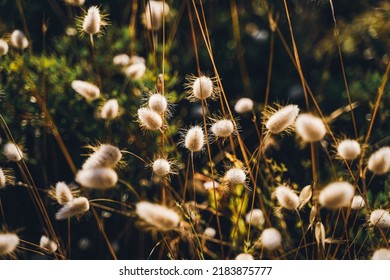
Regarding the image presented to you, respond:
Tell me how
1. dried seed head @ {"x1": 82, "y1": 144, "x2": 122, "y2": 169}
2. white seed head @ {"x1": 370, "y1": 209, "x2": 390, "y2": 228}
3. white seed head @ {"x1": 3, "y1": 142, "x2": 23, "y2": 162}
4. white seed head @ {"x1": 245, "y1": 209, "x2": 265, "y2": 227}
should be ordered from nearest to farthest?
dried seed head @ {"x1": 82, "y1": 144, "x2": 122, "y2": 169}, white seed head @ {"x1": 370, "y1": 209, "x2": 390, "y2": 228}, white seed head @ {"x1": 3, "y1": 142, "x2": 23, "y2": 162}, white seed head @ {"x1": 245, "y1": 209, "x2": 265, "y2": 227}

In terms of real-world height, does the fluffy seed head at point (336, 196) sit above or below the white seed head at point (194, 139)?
below

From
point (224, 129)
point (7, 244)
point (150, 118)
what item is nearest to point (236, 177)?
point (224, 129)

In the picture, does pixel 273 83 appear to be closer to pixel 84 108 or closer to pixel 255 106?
pixel 255 106

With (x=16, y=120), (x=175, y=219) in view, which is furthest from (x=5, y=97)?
(x=175, y=219)

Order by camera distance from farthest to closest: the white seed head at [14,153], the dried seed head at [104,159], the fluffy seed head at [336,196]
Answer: the white seed head at [14,153], the dried seed head at [104,159], the fluffy seed head at [336,196]

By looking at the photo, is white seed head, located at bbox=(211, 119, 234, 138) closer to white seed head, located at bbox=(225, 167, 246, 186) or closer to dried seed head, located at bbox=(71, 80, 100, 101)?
white seed head, located at bbox=(225, 167, 246, 186)

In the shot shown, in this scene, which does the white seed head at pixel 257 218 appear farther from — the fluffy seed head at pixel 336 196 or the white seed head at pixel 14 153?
the white seed head at pixel 14 153

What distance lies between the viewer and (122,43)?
1569mm

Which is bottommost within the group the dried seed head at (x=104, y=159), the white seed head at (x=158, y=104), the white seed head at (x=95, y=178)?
the white seed head at (x=95, y=178)

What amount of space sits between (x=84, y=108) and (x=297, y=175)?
76 cm

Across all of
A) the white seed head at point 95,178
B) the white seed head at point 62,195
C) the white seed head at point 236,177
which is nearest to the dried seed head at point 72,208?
the white seed head at point 62,195

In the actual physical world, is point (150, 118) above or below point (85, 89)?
below

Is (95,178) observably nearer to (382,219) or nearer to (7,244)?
(7,244)

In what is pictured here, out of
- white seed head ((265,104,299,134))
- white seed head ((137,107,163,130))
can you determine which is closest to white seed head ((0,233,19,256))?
white seed head ((137,107,163,130))
